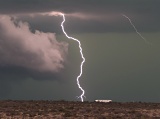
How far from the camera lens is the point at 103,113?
9125cm

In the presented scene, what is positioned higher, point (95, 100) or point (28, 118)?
point (95, 100)

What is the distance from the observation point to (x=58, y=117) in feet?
277

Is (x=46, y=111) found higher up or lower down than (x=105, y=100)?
lower down

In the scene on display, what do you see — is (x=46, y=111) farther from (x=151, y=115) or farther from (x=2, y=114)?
(x=151, y=115)

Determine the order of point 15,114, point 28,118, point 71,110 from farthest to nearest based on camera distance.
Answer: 1. point 71,110
2. point 15,114
3. point 28,118

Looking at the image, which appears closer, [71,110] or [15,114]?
[15,114]

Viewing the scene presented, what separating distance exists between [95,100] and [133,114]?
108 ft

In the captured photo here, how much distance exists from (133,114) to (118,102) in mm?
31379

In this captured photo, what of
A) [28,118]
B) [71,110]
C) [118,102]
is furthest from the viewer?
[118,102]

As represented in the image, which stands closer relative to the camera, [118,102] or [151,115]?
[151,115]

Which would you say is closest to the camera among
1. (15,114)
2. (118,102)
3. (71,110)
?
(15,114)

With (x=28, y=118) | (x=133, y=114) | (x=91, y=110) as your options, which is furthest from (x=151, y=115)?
(x=28, y=118)

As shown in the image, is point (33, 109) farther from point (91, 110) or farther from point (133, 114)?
point (133, 114)

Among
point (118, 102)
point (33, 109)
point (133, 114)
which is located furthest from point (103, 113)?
point (118, 102)
